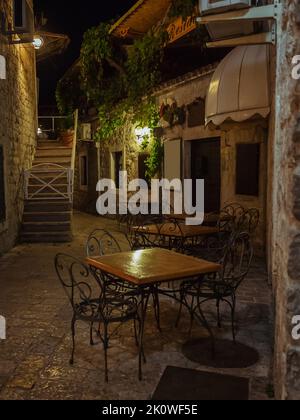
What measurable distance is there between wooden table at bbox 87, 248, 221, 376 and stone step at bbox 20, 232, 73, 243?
17.6 feet

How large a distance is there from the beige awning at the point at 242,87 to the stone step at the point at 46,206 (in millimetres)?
4511

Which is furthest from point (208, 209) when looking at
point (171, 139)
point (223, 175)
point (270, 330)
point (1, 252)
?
point (270, 330)

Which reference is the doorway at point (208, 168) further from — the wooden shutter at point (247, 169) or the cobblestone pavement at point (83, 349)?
the cobblestone pavement at point (83, 349)

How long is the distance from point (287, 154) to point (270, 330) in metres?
2.35

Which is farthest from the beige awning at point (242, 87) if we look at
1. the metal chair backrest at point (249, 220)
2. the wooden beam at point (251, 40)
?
the wooden beam at point (251, 40)

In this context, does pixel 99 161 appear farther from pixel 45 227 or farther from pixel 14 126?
pixel 45 227

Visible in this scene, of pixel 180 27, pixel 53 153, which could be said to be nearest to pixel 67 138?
pixel 53 153

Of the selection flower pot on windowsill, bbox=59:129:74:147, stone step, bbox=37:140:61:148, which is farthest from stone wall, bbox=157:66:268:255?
stone step, bbox=37:140:61:148

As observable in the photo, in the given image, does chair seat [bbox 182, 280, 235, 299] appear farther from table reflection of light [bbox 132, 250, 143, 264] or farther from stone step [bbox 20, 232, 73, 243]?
stone step [bbox 20, 232, 73, 243]

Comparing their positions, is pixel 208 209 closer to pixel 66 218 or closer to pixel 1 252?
pixel 66 218

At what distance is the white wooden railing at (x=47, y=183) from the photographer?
1016 cm

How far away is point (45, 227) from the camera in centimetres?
942

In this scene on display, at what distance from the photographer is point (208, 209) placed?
8859 millimetres

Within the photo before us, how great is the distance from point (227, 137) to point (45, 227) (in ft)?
14.8
